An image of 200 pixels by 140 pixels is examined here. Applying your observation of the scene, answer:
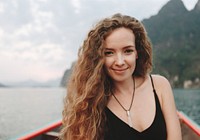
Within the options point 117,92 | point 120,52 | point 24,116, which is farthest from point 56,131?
point 24,116

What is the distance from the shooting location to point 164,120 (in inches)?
75.5

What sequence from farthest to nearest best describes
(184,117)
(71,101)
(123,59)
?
1. (184,117)
2. (71,101)
3. (123,59)

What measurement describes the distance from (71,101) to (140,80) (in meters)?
0.45

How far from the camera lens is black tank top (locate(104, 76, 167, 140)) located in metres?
1.82

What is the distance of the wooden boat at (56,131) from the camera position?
13.1 ft

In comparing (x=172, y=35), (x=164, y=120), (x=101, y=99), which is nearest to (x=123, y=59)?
(x=101, y=99)

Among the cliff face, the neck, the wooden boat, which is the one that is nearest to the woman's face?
the neck

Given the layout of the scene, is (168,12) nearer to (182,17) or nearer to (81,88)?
(182,17)

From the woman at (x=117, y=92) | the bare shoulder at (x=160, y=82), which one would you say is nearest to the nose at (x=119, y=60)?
the woman at (x=117, y=92)

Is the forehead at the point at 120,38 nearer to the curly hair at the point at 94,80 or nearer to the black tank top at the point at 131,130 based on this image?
the curly hair at the point at 94,80

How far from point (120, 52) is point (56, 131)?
299 cm

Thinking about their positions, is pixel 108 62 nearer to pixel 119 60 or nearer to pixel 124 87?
pixel 119 60

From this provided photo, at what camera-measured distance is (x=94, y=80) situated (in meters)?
1.91

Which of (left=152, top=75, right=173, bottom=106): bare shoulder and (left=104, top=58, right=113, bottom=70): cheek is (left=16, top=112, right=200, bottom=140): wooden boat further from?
(left=104, top=58, right=113, bottom=70): cheek
